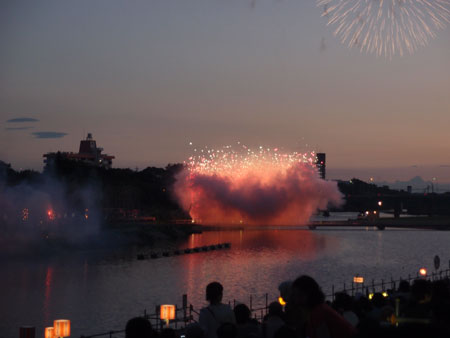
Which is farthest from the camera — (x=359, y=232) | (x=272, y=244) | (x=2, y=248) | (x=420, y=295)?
(x=359, y=232)

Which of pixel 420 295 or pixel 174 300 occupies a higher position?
pixel 420 295

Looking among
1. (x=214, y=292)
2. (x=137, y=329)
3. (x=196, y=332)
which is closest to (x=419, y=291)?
(x=214, y=292)

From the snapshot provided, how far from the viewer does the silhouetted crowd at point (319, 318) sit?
4.73 metres

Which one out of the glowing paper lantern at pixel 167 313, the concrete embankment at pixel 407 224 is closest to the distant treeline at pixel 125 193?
the concrete embankment at pixel 407 224

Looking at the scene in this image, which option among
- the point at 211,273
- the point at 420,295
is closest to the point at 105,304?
the point at 211,273

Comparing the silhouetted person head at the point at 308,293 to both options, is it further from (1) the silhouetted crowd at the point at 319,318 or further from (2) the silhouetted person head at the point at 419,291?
(2) the silhouetted person head at the point at 419,291

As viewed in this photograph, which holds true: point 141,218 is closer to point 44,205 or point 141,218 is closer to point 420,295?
point 44,205

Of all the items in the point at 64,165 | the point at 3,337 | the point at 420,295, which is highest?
the point at 64,165

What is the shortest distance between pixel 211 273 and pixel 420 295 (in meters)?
62.1

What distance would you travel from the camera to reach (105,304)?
49.7m

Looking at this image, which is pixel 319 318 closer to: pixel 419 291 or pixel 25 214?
pixel 419 291

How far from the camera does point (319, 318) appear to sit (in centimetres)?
598

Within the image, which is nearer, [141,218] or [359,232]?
[141,218]

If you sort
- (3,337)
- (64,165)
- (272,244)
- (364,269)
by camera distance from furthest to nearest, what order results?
1. (64,165)
2. (272,244)
3. (364,269)
4. (3,337)
